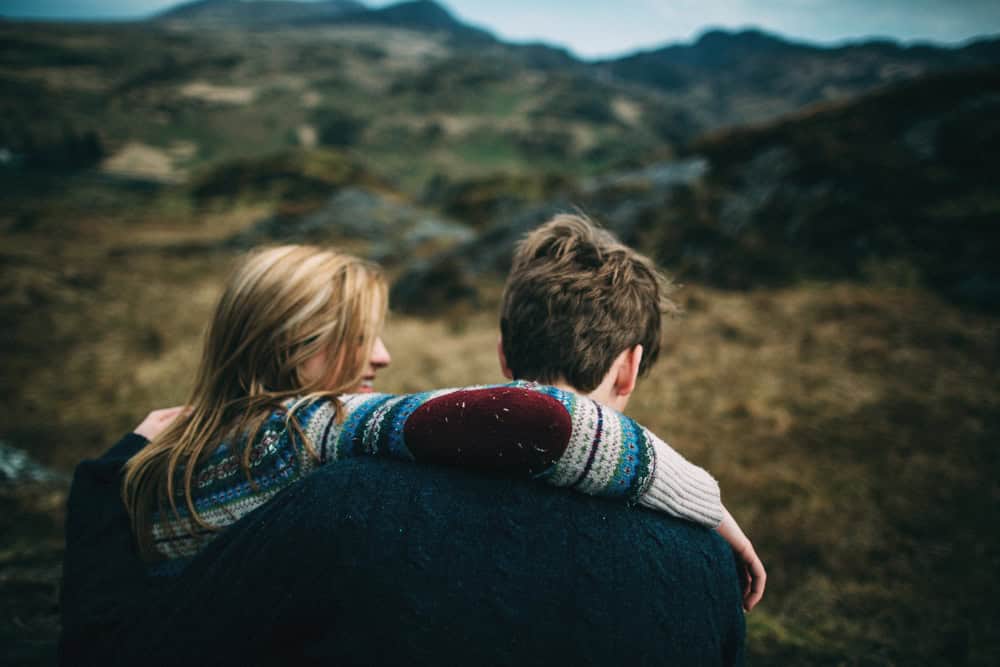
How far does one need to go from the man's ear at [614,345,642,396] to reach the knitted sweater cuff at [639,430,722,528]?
39 centimetres

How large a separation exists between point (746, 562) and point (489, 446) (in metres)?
1.06

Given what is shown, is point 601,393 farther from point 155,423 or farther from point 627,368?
point 155,423

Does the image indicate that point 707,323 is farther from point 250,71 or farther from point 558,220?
point 250,71

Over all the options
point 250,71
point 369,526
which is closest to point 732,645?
point 369,526

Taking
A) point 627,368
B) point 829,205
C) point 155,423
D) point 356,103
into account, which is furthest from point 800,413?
point 356,103

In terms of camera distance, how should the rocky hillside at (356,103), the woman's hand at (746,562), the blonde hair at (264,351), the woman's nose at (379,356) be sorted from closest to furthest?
the woman's hand at (746,562) < the blonde hair at (264,351) < the woman's nose at (379,356) < the rocky hillside at (356,103)

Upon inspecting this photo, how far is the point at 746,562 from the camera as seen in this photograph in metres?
1.52

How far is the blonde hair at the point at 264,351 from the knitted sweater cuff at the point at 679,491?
38.6 inches

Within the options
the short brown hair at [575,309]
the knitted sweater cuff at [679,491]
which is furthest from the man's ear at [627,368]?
the knitted sweater cuff at [679,491]

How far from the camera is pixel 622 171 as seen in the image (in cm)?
1504

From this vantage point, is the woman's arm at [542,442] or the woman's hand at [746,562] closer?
the woman's arm at [542,442]

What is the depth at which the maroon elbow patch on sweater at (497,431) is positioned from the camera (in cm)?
104

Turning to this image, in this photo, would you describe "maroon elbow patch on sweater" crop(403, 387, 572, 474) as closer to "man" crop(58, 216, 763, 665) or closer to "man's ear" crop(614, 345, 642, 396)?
"man" crop(58, 216, 763, 665)

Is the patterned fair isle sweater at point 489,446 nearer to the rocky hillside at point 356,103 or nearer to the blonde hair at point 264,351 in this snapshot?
the blonde hair at point 264,351
